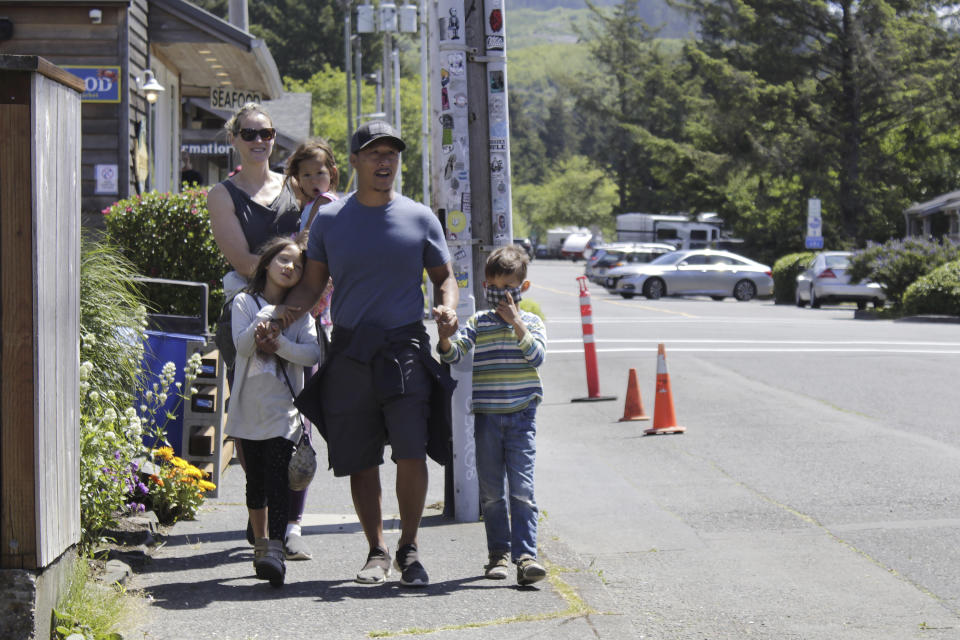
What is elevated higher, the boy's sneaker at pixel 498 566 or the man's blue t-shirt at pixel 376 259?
the man's blue t-shirt at pixel 376 259

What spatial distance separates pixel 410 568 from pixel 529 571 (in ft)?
1.69

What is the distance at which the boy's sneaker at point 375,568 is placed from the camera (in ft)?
18.0

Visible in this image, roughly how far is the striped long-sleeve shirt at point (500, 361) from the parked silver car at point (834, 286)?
26416 mm

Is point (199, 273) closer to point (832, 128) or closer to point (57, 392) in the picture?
point (57, 392)

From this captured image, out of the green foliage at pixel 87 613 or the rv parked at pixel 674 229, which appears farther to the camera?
the rv parked at pixel 674 229

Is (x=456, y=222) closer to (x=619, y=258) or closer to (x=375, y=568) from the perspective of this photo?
(x=375, y=568)

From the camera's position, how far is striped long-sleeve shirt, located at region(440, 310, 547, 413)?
5707 mm

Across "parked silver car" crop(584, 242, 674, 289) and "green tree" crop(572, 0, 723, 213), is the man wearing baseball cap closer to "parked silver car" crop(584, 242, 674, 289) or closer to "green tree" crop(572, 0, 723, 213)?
"parked silver car" crop(584, 242, 674, 289)

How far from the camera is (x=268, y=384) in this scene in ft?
18.3

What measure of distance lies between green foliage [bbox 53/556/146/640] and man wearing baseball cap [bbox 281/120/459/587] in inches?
43.7

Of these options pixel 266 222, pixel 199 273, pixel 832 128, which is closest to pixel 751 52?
pixel 832 128

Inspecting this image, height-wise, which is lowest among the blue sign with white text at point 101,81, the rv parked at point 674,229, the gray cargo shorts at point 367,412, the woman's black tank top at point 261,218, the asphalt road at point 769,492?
the asphalt road at point 769,492

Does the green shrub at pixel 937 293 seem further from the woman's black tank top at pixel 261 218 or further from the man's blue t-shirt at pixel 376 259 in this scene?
the man's blue t-shirt at pixel 376 259

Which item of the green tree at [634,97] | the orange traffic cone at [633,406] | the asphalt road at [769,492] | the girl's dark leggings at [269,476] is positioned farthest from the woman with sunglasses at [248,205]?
the green tree at [634,97]
